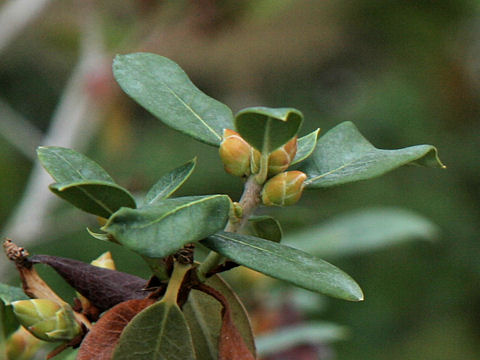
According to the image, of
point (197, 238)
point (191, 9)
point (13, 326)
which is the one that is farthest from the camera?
point (191, 9)

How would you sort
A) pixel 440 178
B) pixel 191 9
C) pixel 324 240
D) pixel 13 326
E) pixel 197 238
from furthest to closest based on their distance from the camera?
pixel 440 178
pixel 191 9
pixel 324 240
pixel 13 326
pixel 197 238

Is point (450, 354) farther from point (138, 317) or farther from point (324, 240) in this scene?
point (138, 317)

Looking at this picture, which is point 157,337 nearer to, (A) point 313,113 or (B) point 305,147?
(B) point 305,147

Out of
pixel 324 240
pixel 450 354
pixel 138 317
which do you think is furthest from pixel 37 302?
pixel 450 354

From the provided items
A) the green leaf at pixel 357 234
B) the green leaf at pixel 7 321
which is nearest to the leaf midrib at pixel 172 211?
the green leaf at pixel 7 321

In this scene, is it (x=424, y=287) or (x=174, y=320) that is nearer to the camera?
(x=174, y=320)

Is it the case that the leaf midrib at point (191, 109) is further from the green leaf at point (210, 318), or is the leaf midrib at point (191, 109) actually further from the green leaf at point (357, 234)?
the green leaf at point (357, 234)

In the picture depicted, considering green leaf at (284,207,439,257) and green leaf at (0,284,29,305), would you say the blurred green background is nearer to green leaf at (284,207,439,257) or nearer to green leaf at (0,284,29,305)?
green leaf at (284,207,439,257)

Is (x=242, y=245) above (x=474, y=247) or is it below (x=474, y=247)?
above
